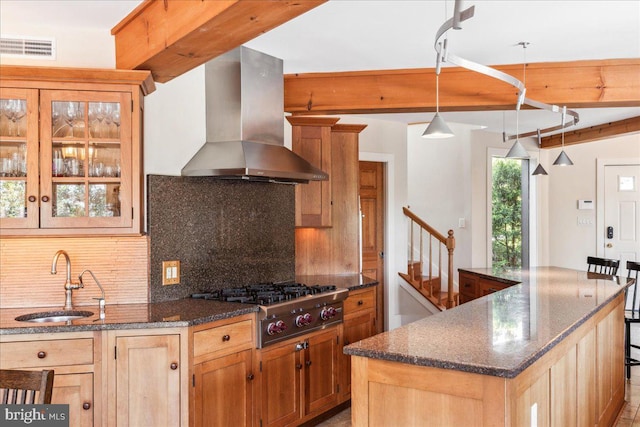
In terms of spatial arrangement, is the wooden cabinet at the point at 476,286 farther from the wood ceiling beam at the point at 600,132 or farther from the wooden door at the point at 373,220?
the wood ceiling beam at the point at 600,132

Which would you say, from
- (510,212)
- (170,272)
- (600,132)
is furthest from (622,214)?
(170,272)

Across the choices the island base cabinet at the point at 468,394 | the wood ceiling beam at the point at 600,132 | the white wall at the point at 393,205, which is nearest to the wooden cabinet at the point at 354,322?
the island base cabinet at the point at 468,394

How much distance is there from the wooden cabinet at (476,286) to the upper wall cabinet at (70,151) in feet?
9.62

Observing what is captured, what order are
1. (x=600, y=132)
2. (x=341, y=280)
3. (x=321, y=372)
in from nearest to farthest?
(x=321, y=372), (x=341, y=280), (x=600, y=132)

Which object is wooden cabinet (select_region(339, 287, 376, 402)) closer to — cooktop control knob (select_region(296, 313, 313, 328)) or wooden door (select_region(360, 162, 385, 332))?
cooktop control knob (select_region(296, 313, 313, 328))

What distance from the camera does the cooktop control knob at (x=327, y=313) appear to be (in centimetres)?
394

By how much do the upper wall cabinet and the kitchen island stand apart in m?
1.77

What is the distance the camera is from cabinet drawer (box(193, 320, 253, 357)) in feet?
10.0

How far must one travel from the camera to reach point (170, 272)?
12.2ft

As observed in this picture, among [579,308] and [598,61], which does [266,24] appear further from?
[598,61]

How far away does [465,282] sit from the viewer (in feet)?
17.3

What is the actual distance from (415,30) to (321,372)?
2390 millimetres

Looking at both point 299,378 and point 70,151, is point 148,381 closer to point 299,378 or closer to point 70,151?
point 299,378

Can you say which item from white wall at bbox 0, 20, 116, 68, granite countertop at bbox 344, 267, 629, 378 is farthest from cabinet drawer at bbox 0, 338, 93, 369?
white wall at bbox 0, 20, 116, 68
